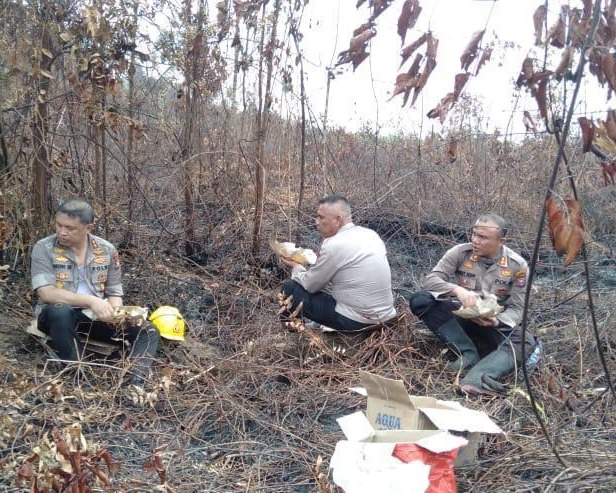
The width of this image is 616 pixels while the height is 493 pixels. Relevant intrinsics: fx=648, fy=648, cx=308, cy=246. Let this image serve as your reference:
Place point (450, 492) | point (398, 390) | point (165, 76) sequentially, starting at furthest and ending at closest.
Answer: point (165, 76)
point (398, 390)
point (450, 492)

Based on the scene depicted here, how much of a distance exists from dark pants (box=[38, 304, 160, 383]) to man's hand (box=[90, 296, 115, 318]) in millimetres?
113

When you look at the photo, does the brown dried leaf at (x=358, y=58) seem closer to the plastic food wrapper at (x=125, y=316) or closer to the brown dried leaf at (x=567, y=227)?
the brown dried leaf at (x=567, y=227)

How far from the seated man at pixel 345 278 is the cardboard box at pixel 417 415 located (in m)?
1.58

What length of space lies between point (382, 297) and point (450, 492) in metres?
2.21

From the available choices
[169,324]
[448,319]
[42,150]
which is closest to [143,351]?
[169,324]

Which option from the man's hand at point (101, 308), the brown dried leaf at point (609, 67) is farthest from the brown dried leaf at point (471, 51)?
the man's hand at point (101, 308)

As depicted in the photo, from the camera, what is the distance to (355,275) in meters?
4.54

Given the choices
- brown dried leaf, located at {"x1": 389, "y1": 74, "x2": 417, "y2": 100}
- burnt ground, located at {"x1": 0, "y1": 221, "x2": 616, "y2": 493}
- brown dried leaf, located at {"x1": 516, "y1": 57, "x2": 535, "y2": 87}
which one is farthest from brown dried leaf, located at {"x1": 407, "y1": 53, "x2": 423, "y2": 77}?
burnt ground, located at {"x1": 0, "y1": 221, "x2": 616, "y2": 493}

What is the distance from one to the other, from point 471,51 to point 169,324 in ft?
10.5

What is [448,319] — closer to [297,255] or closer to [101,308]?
[297,255]

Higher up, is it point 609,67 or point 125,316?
A: point 609,67

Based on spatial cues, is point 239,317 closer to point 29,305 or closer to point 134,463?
point 29,305

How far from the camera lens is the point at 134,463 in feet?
9.89

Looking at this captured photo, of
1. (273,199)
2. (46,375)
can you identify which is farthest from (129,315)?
(273,199)
